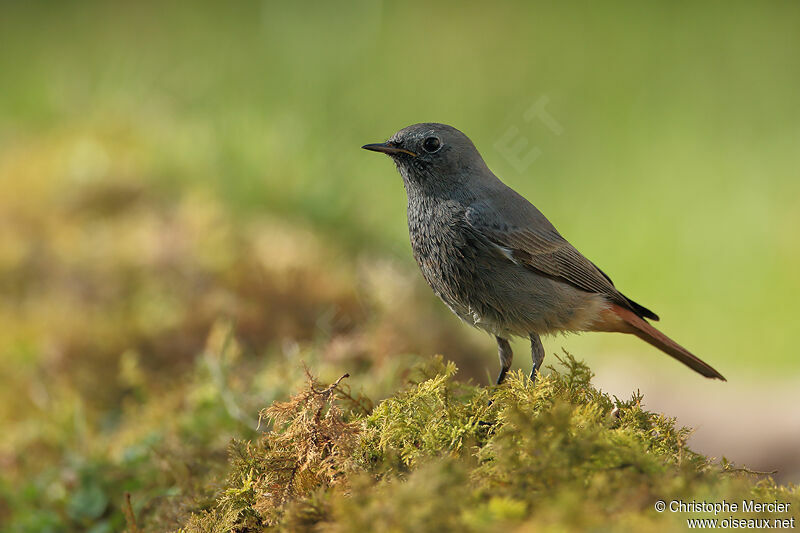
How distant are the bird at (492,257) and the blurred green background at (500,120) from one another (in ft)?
7.80

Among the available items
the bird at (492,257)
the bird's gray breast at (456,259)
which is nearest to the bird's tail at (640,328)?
the bird at (492,257)

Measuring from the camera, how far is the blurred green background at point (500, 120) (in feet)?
22.2

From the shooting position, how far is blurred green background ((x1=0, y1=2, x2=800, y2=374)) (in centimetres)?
677

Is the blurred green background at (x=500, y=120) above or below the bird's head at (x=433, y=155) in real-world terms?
above

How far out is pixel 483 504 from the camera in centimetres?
161

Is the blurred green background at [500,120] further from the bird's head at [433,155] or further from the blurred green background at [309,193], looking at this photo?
the bird's head at [433,155]

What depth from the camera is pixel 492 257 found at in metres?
3.48

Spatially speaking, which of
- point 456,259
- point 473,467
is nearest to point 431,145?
point 456,259

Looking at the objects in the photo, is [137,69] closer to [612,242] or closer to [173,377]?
[173,377]

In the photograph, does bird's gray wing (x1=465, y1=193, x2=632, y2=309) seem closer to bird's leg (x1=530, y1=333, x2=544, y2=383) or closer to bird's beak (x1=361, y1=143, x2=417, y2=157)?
bird's leg (x1=530, y1=333, x2=544, y2=383)

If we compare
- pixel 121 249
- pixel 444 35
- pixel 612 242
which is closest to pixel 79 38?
pixel 444 35

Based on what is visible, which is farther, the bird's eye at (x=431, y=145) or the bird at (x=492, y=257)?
the bird's eye at (x=431, y=145)

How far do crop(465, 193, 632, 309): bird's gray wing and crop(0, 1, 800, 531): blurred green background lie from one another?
104cm

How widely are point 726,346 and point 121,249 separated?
238 inches
